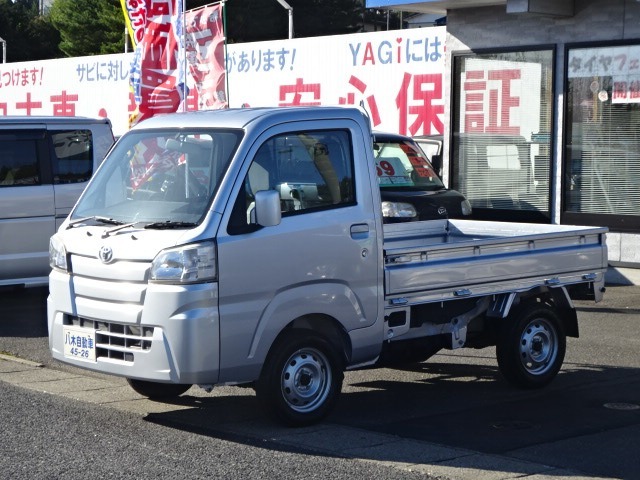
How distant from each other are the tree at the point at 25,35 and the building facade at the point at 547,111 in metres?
61.8

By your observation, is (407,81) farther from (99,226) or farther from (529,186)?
(99,226)

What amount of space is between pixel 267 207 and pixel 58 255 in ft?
5.50

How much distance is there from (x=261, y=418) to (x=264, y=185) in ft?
5.46

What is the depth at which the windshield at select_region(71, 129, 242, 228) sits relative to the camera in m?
7.48

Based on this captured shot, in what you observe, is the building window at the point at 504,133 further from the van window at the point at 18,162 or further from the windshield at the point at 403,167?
the van window at the point at 18,162

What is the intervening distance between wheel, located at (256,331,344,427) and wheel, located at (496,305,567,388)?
166cm

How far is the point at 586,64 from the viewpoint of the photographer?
50.5 feet

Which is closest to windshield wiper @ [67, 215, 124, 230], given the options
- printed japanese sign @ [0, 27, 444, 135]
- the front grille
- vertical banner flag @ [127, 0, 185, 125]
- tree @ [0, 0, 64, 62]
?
the front grille

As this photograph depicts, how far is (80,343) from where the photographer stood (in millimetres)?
7598

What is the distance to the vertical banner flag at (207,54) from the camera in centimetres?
1533

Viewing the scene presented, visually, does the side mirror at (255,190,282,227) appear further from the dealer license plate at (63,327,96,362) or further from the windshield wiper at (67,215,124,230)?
the dealer license plate at (63,327,96,362)

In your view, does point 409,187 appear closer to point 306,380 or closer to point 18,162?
point 18,162

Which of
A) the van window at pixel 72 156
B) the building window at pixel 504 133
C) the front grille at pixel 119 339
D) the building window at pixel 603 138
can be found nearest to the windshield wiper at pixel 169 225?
the front grille at pixel 119 339

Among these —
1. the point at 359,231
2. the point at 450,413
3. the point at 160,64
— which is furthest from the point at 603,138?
the point at 359,231
